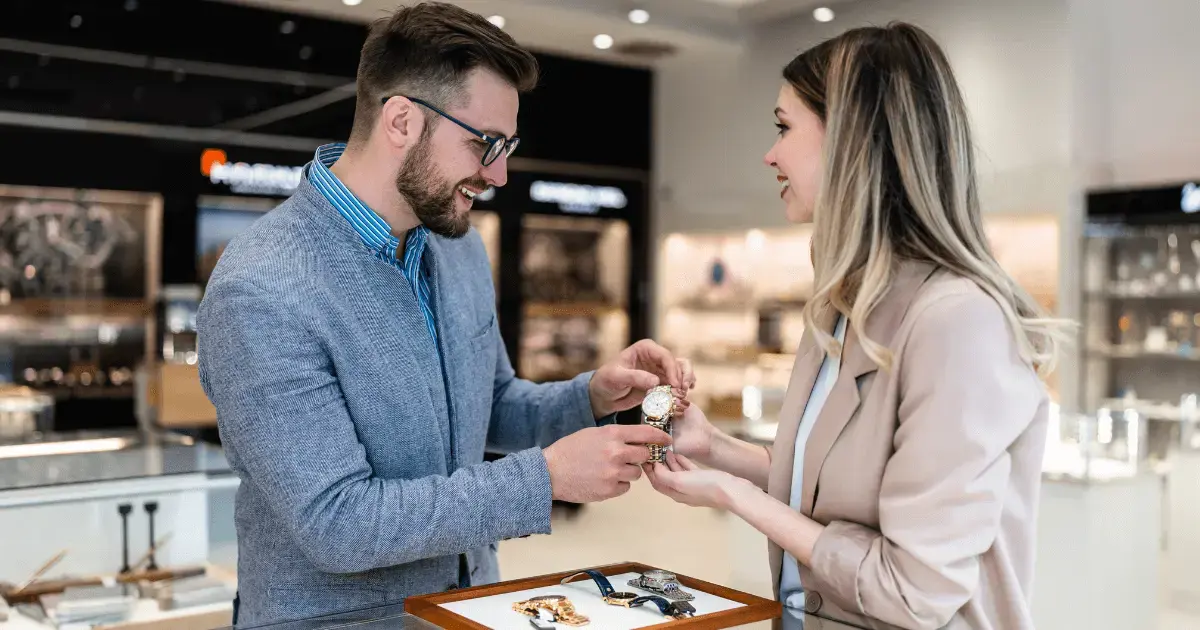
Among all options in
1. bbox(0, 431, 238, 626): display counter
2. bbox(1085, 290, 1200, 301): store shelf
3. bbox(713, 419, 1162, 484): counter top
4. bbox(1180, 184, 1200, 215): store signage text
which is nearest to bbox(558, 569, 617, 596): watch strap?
bbox(0, 431, 238, 626): display counter

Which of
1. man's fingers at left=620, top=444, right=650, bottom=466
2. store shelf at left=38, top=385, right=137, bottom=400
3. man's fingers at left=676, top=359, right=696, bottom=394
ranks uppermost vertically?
man's fingers at left=676, top=359, right=696, bottom=394

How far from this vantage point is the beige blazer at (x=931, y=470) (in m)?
1.51

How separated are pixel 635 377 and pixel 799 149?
58cm

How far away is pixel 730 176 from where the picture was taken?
30.4 ft

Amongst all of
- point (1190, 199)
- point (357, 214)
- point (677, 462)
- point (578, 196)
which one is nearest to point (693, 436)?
point (677, 462)

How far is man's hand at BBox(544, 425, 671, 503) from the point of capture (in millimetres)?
1716

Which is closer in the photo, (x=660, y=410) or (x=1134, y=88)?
(x=660, y=410)

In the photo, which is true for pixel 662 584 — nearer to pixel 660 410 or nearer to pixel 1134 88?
pixel 660 410

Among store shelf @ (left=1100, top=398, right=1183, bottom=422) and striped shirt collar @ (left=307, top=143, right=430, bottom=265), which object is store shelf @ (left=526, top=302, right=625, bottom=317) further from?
striped shirt collar @ (left=307, top=143, right=430, bottom=265)

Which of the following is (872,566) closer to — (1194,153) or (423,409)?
(423,409)

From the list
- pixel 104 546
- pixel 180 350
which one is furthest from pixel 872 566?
pixel 180 350

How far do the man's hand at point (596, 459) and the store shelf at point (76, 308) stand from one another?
6.38 m

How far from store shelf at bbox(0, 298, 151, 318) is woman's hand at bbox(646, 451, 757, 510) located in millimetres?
6419

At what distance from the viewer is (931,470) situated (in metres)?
1.52
